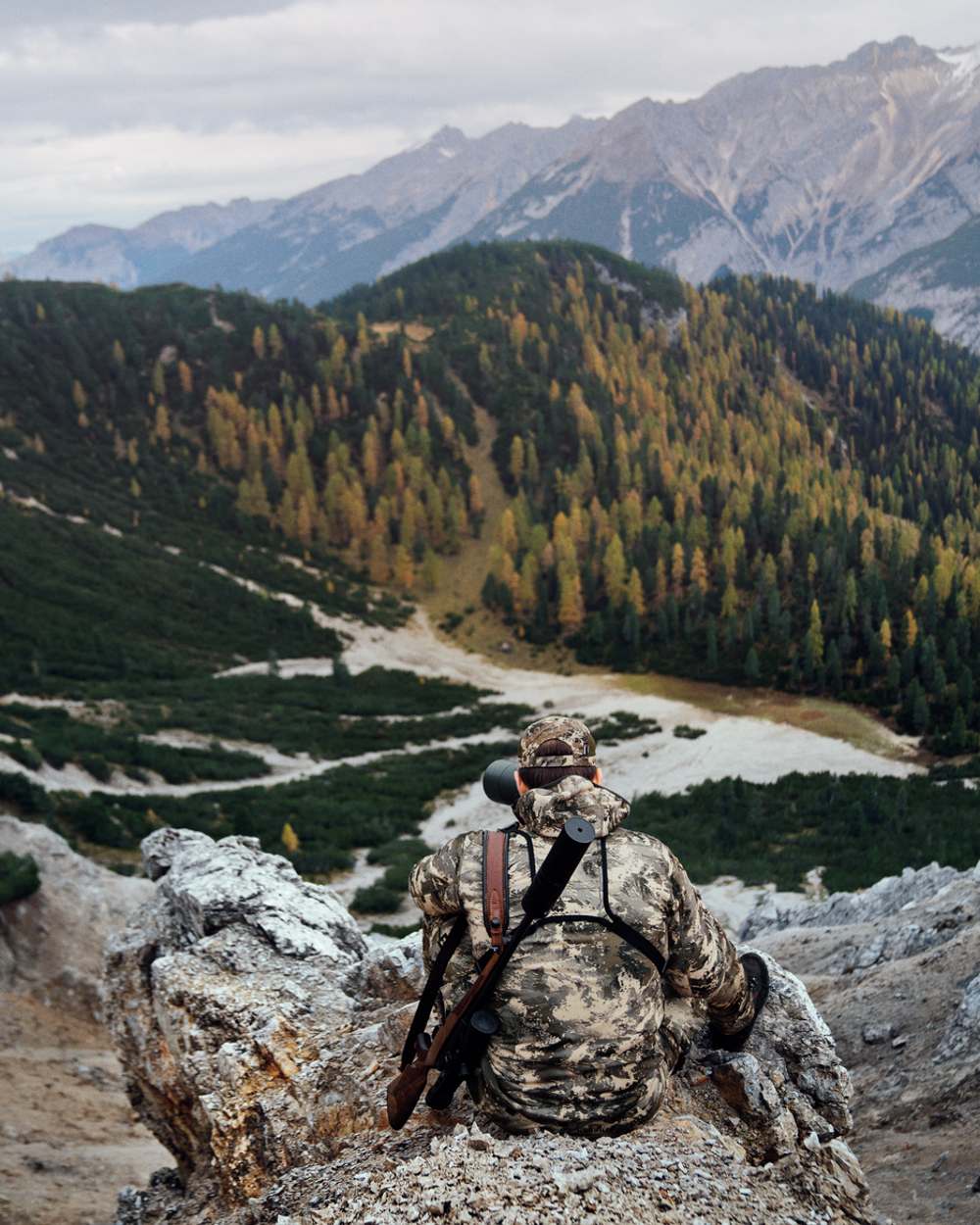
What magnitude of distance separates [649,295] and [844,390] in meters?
48.1

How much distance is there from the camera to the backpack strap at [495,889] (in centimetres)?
584

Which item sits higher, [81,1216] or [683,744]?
[81,1216]

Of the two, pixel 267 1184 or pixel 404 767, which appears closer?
pixel 267 1184

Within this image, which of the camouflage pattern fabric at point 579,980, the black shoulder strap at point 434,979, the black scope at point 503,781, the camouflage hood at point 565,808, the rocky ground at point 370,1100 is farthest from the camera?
Result: the black scope at point 503,781

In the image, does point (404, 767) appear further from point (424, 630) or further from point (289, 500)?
point (289, 500)

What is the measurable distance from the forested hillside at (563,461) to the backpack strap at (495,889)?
207 feet

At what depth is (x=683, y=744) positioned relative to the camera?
6444cm

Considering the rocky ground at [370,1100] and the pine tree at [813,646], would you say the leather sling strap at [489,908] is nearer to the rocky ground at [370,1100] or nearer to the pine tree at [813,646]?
the rocky ground at [370,1100]

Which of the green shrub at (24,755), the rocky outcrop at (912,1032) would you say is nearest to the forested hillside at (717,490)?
the rocky outcrop at (912,1032)

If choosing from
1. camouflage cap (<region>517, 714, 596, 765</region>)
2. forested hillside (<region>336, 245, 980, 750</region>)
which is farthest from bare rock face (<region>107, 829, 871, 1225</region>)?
forested hillside (<region>336, 245, 980, 750</region>)

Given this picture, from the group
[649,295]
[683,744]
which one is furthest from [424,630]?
[649,295]

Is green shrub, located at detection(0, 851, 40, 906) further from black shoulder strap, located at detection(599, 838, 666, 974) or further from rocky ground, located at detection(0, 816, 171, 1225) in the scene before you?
black shoulder strap, located at detection(599, 838, 666, 974)

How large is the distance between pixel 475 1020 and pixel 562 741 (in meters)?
1.97

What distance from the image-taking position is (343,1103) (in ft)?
25.2
